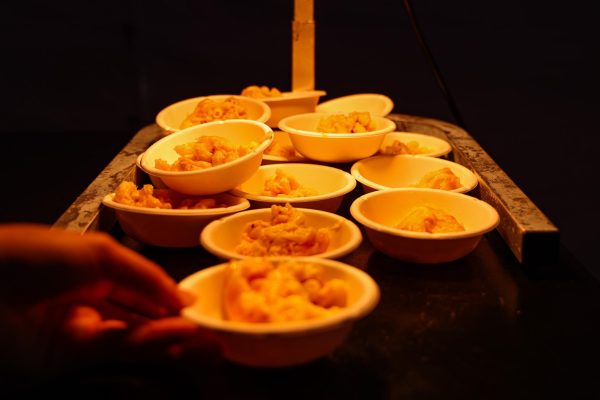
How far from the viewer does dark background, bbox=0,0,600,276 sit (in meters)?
3.20

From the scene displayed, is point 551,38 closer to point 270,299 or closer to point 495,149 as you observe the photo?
point 495,149

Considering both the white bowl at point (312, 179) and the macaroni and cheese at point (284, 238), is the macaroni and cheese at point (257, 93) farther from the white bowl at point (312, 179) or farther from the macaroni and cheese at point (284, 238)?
the macaroni and cheese at point (284, 238)

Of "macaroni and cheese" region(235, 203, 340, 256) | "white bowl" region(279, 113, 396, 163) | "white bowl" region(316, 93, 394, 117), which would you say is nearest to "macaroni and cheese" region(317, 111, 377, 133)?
"white bowl" region(279, 113, 396, 163)

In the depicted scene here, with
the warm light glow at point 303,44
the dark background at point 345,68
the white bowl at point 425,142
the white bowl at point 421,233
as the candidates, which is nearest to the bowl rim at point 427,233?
the white bowl at point 421,233

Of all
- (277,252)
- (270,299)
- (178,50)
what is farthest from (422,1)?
(270,299)

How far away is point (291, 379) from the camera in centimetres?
95

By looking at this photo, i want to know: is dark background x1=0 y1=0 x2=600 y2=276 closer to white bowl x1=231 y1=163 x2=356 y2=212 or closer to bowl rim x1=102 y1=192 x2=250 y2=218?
white bowl x1=231 y1=163 x2=356 y2=212

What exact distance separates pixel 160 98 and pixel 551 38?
6.23 ft

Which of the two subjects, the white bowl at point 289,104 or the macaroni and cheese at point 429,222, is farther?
the white bowl at point 289,104

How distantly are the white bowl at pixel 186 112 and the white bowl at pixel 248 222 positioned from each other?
53 cm

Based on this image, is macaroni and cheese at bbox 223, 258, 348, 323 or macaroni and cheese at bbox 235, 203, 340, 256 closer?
macaroni and cheese at bbox 223, 258, 348, 323

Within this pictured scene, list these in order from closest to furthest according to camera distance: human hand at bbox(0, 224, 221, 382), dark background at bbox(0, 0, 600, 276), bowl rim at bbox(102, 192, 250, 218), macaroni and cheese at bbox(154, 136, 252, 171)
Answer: human hand at bbox(0, 224, 221, 382) < bowl rim at bbox(102, 192, 250, 218) < macaroni and cheese at bbox(154, 136, 252, 171) < dark background at bbox(0, 0, 600, 276)

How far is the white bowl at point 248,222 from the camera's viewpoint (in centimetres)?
118

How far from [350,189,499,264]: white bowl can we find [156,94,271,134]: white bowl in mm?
481
